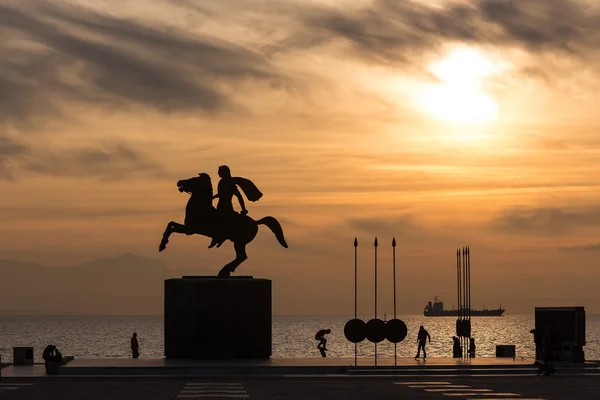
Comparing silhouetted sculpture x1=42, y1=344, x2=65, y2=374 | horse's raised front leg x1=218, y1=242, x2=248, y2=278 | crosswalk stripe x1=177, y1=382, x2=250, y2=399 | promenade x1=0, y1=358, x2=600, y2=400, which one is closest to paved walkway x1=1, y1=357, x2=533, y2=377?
promenade x1=0, y1=358, x2=600, y2=400

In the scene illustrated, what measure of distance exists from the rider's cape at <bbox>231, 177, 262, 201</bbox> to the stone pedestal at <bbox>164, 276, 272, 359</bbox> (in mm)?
3412

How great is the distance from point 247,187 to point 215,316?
534cm

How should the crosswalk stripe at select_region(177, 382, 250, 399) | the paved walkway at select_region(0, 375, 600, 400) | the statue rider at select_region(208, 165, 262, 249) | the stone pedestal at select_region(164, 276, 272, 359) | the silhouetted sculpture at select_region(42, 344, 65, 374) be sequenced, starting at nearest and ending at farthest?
the crosswalk stripe at select_region(177, 382, 250, 399), the paved walkway at select_region(0, 375, 600, 400), the silhouetted sculpture at select_region(42, 344, 65, 374), the stone pedestal at select_region(164, 276, 272, 359), the statue rider at select_region(208, 165, 262, 249)

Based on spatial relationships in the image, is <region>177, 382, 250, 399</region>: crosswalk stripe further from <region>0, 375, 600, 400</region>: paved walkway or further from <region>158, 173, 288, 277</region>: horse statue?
<region>158, 173, 288, 277</region>: horse statue

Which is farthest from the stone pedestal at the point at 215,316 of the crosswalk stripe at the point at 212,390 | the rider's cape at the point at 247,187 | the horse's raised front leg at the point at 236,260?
the crosswalk stripe at the point at 212,390

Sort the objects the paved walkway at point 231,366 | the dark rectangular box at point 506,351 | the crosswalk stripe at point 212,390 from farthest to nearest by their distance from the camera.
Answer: the dark rectangular box at point 506,351, the paved walkway at point 231,366, the crosswalk stripe at point 212,390

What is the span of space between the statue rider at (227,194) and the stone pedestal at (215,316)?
2.08m

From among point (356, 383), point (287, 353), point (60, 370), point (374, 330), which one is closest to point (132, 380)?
point (60, 370)

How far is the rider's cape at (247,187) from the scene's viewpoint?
169 feet

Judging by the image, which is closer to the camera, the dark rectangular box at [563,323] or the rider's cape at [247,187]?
the rider's cape at [247,187]

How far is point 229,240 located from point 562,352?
15.0 m

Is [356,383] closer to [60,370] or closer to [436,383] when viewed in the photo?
[436,383]

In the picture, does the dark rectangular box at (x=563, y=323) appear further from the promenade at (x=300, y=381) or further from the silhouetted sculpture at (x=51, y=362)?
the silhouetted sculpture at (x=51, y=362)

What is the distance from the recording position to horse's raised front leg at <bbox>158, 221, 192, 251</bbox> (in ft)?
168
